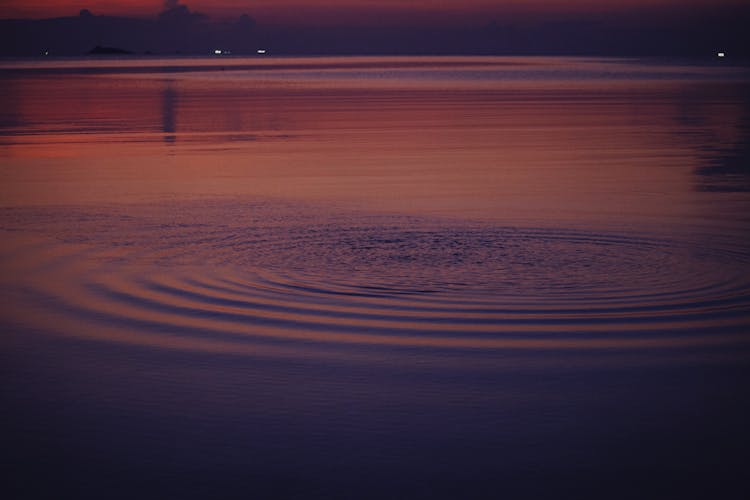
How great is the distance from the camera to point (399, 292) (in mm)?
8984

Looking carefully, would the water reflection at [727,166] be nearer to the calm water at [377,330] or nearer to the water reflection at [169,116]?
the calm water at [377,330]

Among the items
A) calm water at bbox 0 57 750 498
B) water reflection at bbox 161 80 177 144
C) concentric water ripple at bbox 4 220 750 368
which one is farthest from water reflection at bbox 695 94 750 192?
water reflection at bbox 161 80 177 144

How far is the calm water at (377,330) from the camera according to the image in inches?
212

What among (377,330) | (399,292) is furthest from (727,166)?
(377,330)

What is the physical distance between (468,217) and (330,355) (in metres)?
5.87

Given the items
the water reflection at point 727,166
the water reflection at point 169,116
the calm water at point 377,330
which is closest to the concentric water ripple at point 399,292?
the calm water at point 377,330

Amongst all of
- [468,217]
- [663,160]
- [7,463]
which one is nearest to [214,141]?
[663,160]

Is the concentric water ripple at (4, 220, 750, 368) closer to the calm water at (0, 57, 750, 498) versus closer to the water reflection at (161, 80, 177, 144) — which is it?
the calm water at (0, 57, 750, 498)

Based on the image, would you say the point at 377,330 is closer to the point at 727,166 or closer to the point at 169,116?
the point at 727,166

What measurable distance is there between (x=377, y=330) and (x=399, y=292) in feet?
3.91

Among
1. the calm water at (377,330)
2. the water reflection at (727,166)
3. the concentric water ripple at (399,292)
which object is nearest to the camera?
the calm water at (377,330)

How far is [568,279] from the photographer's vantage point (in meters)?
9.47

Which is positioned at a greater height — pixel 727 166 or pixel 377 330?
pixel 727 166

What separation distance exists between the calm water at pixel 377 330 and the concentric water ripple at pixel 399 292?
0.03 meters
